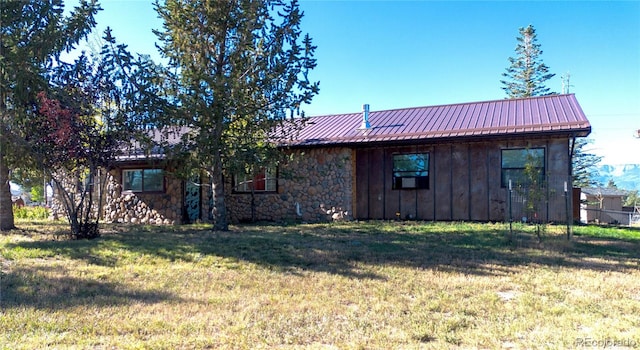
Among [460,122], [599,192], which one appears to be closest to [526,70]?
[599,192]

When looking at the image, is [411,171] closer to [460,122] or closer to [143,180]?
[460,122]

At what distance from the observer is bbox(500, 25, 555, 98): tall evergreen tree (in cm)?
2938

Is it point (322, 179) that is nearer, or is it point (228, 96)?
point (228, 96)

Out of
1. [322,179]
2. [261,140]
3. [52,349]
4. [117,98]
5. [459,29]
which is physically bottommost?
[52,349]

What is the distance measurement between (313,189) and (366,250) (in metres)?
6.00

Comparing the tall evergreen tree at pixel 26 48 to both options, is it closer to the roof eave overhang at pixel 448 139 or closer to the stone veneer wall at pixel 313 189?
the roof eave overhang at pixel 448 139

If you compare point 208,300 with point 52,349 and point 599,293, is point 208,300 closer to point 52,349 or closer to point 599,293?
point 52,349

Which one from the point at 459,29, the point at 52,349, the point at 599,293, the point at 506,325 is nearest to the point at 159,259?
the point at 52,349

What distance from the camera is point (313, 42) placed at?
9133mm

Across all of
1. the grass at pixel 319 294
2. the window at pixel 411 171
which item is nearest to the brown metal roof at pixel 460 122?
the window at pixel 411 171

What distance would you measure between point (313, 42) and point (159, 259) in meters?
5.61

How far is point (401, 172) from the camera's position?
12.6m

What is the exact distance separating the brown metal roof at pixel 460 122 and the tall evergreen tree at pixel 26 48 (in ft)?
20.5

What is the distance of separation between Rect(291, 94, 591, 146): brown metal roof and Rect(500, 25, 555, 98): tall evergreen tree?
1792 cm
